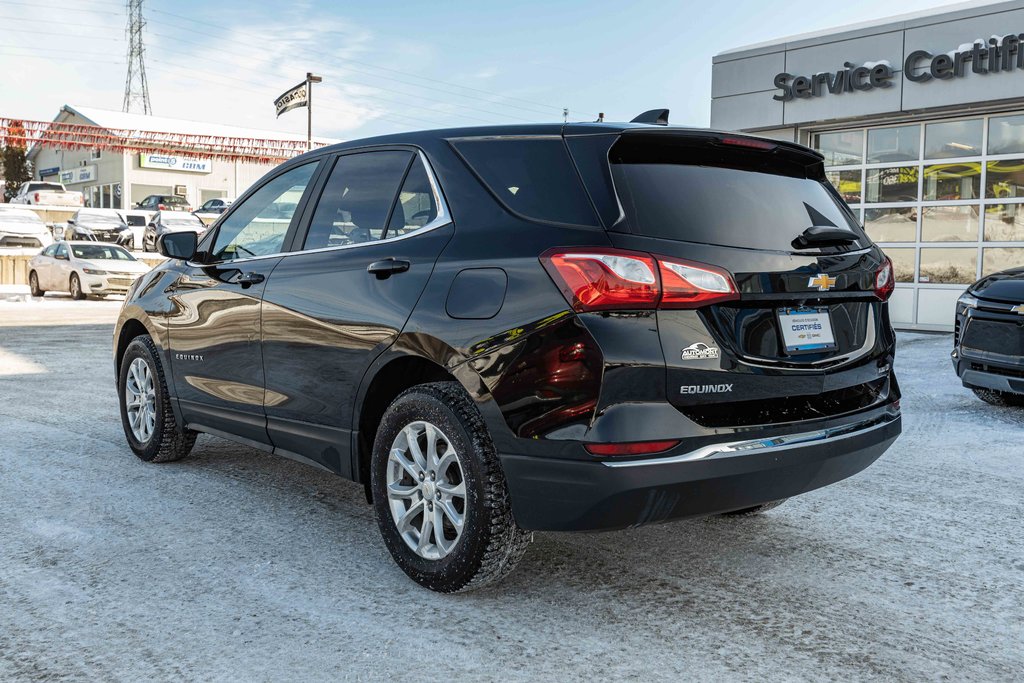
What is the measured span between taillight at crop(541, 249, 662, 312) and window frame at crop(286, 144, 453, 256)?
0.73m

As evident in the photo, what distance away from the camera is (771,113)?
61.3 feet

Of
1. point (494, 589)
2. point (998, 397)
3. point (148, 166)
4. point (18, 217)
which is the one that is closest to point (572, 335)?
point (494, 589)

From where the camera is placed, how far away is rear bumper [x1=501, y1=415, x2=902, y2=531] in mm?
3105

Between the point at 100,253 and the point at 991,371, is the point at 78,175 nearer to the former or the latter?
the point at 100,253

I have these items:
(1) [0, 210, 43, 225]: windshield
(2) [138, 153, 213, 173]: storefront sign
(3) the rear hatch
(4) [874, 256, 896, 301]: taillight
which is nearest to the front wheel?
(3) the rear hatch

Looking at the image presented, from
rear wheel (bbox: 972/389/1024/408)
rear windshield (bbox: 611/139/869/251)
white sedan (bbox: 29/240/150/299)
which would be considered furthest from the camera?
white sedan (bbox: 29/240/150/299)

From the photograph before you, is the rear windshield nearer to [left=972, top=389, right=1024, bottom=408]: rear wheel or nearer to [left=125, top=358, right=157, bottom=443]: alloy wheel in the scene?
[left=125, top=358, right=157, bottom=443]: alloy wheel

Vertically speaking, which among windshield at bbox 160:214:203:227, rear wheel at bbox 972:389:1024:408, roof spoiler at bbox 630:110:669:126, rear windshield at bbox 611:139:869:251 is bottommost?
rear wheel at bbox 972:389:1024:408

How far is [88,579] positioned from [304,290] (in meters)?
1.44

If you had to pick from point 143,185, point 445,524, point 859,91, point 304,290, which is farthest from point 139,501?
point 143,185

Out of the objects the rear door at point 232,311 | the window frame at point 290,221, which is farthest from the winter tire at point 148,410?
the window frame at point 290,221

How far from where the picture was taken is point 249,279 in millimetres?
4730

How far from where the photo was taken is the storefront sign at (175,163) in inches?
2547

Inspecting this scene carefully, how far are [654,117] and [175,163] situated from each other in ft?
219
